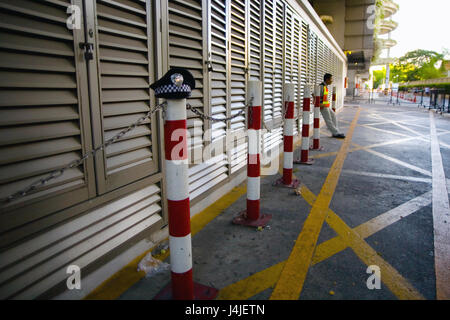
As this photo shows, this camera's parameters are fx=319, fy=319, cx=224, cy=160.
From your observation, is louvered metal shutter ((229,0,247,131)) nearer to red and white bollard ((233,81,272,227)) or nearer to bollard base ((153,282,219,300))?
red and white bollard ((233,81,272,227))

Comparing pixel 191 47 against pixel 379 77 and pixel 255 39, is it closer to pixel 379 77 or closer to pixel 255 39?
pixel 255 39

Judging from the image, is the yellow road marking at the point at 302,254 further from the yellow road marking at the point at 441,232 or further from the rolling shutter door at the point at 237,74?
the rolling shutter door at the point at 237,74

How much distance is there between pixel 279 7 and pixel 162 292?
19.8 feet

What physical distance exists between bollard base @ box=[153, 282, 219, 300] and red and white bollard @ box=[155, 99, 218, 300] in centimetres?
1

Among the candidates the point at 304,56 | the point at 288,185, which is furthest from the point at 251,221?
the point at 304,56

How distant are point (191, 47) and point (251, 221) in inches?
73.5

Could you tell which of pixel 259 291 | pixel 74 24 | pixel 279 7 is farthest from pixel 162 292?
pixel 279 7

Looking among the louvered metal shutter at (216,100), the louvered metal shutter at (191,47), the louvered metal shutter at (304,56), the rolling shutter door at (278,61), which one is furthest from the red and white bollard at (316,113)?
the louvered metal shutter at (191,47)

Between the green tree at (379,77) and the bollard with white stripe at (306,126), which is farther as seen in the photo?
the green tree at (379,77)

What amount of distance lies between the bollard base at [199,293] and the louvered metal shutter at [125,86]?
81cm

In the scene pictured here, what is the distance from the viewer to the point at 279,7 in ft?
21.1

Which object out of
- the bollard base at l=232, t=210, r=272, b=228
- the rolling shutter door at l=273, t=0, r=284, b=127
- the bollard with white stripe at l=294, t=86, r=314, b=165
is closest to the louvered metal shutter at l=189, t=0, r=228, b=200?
the bollard base at l=232, t=210, r=272, b=228

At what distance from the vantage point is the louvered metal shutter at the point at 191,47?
2.98 metres
